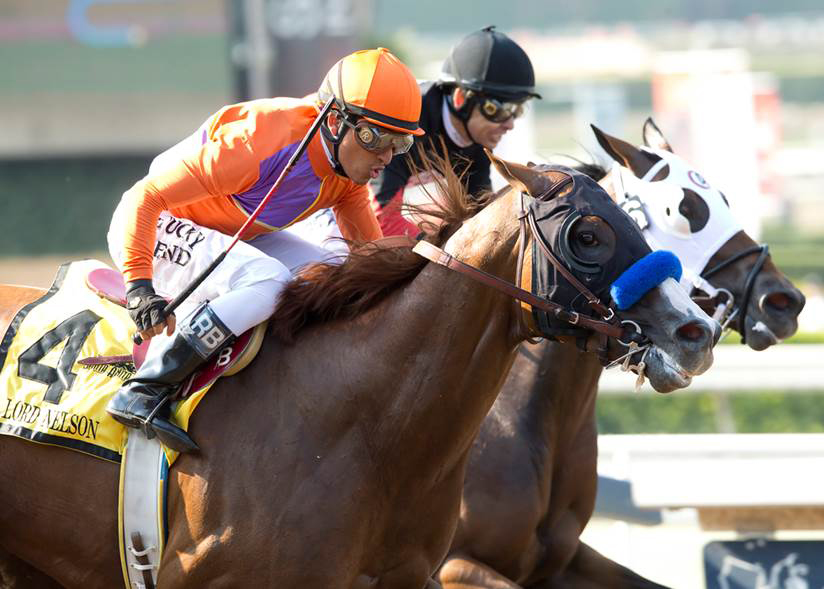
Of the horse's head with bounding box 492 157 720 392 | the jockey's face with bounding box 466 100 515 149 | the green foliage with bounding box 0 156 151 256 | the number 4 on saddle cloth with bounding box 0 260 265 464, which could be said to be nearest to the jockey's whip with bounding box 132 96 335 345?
the number 4 on saddle cloth with bounding box 0 260 265 464

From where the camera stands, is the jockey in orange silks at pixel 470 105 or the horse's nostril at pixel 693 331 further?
the jockey in orange silks at pixel 470 105

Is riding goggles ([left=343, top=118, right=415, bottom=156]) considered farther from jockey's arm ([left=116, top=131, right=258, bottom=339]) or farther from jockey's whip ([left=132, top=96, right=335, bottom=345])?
jockey's arm ([left=116, top=131, right=258, bottom=339])

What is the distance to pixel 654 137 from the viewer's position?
14.9 ft

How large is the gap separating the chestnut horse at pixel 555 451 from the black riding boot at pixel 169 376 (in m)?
1.19

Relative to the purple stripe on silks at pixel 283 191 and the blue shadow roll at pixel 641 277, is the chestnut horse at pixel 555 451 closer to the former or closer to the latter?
the purple stripe on silks at pixel 283 191

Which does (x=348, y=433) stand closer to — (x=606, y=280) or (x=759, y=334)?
(x=606, y=280)

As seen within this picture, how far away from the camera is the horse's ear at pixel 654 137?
4492mm

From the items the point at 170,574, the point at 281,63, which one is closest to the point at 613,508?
the point at 170,574

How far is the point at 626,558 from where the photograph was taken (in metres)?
5.29

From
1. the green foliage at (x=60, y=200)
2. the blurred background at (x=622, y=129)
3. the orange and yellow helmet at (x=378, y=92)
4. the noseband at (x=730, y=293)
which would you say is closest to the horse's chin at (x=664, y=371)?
the orange and yellow helmet at (x=378, y=92)

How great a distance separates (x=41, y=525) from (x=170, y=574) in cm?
44

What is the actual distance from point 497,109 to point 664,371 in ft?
6.50

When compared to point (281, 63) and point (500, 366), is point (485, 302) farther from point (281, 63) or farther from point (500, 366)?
point (281, 63)

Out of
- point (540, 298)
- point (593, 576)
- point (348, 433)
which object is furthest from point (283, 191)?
point (593, 576)
